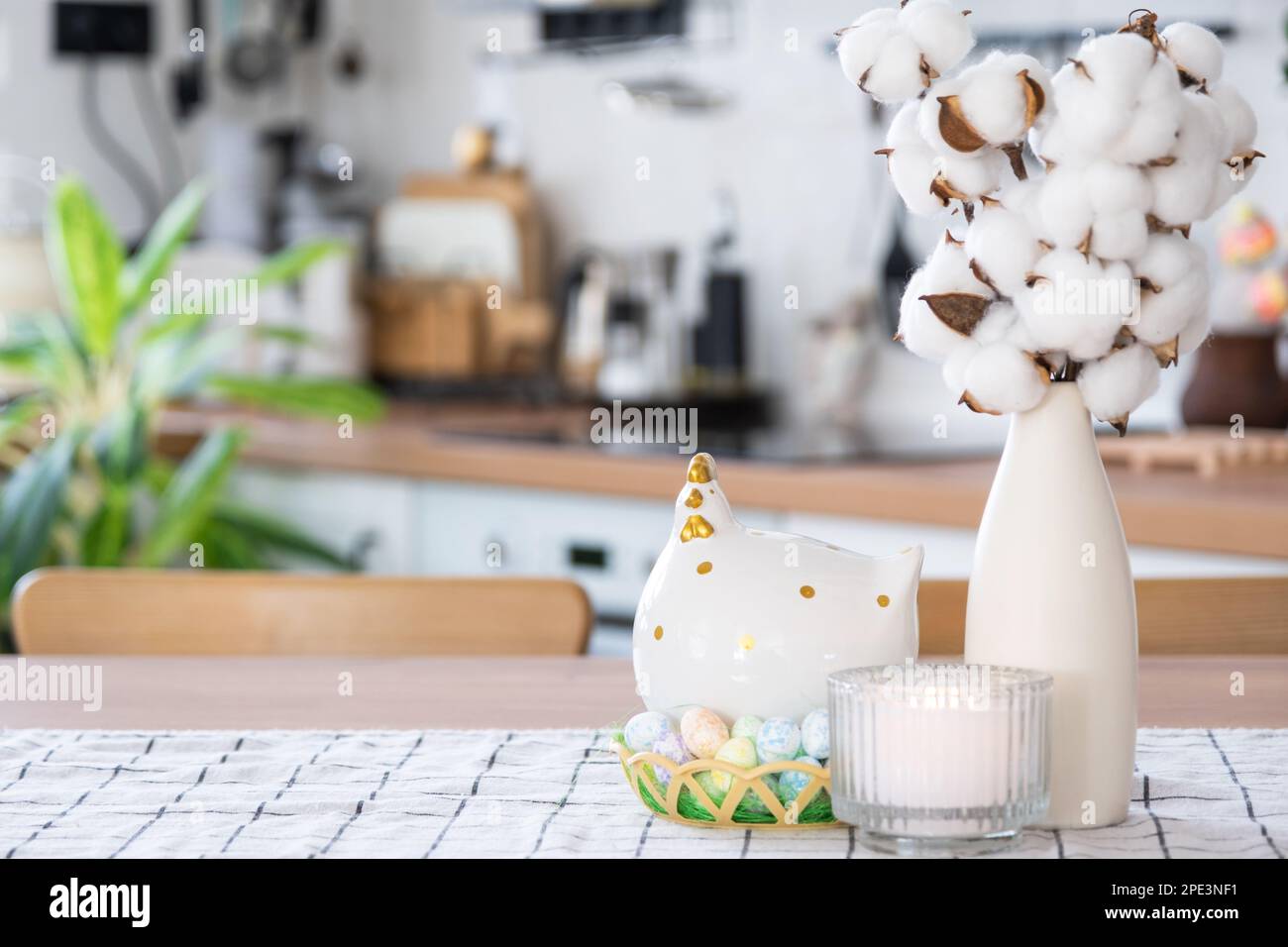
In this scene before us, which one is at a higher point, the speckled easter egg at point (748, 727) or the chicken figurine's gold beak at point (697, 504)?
the chicken figurine's gold beak at point (697, 504)

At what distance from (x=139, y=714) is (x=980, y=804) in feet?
1.68

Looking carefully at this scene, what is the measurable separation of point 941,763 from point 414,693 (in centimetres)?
47

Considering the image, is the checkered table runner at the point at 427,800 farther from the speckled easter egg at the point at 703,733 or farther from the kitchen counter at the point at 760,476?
the kitchen counter at the point at 760,476

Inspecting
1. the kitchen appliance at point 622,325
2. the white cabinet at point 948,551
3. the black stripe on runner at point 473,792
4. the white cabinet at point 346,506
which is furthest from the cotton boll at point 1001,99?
the kitchen appliance at point 622,325

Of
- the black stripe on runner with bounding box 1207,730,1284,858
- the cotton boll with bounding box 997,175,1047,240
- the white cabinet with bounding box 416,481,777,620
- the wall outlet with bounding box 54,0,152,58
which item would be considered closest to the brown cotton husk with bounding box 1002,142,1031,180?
the cotton boll with bounding box 997,175,1047,240

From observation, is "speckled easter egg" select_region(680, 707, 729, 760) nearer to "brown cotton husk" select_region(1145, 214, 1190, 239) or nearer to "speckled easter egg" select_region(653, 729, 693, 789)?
"speckled easter egg" select_region(653, 729, 693, 789)

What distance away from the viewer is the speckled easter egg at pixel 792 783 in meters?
→ 0.67

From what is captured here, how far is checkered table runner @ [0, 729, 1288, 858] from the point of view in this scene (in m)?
0.66

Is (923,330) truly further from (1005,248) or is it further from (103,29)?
(103,29)

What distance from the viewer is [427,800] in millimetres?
742

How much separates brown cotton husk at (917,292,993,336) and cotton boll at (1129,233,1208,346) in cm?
6

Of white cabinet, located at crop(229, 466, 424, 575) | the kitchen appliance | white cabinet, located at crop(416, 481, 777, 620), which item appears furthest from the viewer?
the kitchen appliance

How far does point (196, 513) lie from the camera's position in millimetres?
2246

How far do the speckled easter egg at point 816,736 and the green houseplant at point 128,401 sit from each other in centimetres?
167
